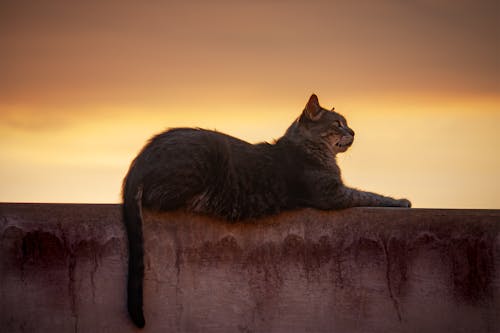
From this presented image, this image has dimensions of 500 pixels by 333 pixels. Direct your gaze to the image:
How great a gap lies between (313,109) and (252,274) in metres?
2.28

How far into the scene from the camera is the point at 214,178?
4211 millimetres

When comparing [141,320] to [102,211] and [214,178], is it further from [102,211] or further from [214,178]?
[214,178]

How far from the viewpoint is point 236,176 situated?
14.4 ft

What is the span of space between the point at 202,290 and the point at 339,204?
147cm

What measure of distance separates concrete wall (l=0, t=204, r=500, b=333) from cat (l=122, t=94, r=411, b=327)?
17cm

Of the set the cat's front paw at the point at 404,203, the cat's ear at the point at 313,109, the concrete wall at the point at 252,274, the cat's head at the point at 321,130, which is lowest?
the concrete wall at the point at 252,274

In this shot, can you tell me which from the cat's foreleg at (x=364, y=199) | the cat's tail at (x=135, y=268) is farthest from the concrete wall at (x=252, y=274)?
the cat's foreleg at (x=364, y=199)

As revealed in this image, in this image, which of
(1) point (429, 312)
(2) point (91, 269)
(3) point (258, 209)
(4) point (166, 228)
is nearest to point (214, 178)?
(3) point (258, 209)

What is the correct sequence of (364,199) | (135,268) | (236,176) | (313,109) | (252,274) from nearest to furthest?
1. (135,268)
2. (252,274)
3. (236,176)
4. (364,199)
5. (313,109)

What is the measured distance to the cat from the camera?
11.9ft

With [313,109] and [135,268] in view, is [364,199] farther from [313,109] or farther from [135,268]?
[135,268]

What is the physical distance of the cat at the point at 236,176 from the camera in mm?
3625

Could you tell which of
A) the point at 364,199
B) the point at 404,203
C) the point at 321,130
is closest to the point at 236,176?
the point at 364,199

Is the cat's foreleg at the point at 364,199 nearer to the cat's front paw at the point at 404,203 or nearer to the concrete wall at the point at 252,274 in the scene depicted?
the cat's front paw at the point at 404,203
